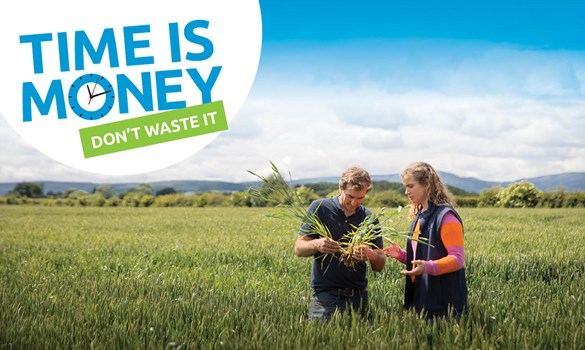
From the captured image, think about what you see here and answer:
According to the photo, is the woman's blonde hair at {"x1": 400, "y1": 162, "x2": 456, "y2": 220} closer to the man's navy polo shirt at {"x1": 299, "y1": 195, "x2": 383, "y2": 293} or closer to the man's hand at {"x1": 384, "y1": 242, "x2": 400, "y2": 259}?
the man's hand at {"x1": 384, "y1": 242, "x2": 400, "y2": 259}

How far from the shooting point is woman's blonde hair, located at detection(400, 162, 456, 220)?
209 inches

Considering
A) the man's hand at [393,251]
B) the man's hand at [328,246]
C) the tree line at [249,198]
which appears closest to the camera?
the man's hand at [328,246]

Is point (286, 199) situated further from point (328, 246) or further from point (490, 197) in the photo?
point (490, 197)

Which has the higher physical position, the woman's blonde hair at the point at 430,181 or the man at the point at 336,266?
the woman's blonde hair at the point at 430,181

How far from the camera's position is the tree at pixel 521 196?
138 ft

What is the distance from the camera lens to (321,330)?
16.9 feet

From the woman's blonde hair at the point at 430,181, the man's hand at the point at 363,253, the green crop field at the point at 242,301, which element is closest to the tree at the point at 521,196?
the green crop field at the point at 242,301

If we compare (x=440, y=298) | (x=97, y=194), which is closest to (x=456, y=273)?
(x=440, y=298)

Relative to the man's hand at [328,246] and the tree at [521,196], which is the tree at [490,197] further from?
the man's hand at [328,246]

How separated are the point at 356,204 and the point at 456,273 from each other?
1.13m

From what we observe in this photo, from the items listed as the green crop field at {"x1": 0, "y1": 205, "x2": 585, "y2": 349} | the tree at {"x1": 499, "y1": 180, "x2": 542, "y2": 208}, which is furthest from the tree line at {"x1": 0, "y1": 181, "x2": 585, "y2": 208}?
the green crop field at {"x1": 0, "y1": 205, "x2": 585, "y2": 349}

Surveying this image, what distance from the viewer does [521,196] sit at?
42.1 m

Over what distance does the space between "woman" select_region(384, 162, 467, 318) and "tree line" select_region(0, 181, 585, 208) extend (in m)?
28.2

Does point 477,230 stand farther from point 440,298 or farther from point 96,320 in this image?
point 96,320
